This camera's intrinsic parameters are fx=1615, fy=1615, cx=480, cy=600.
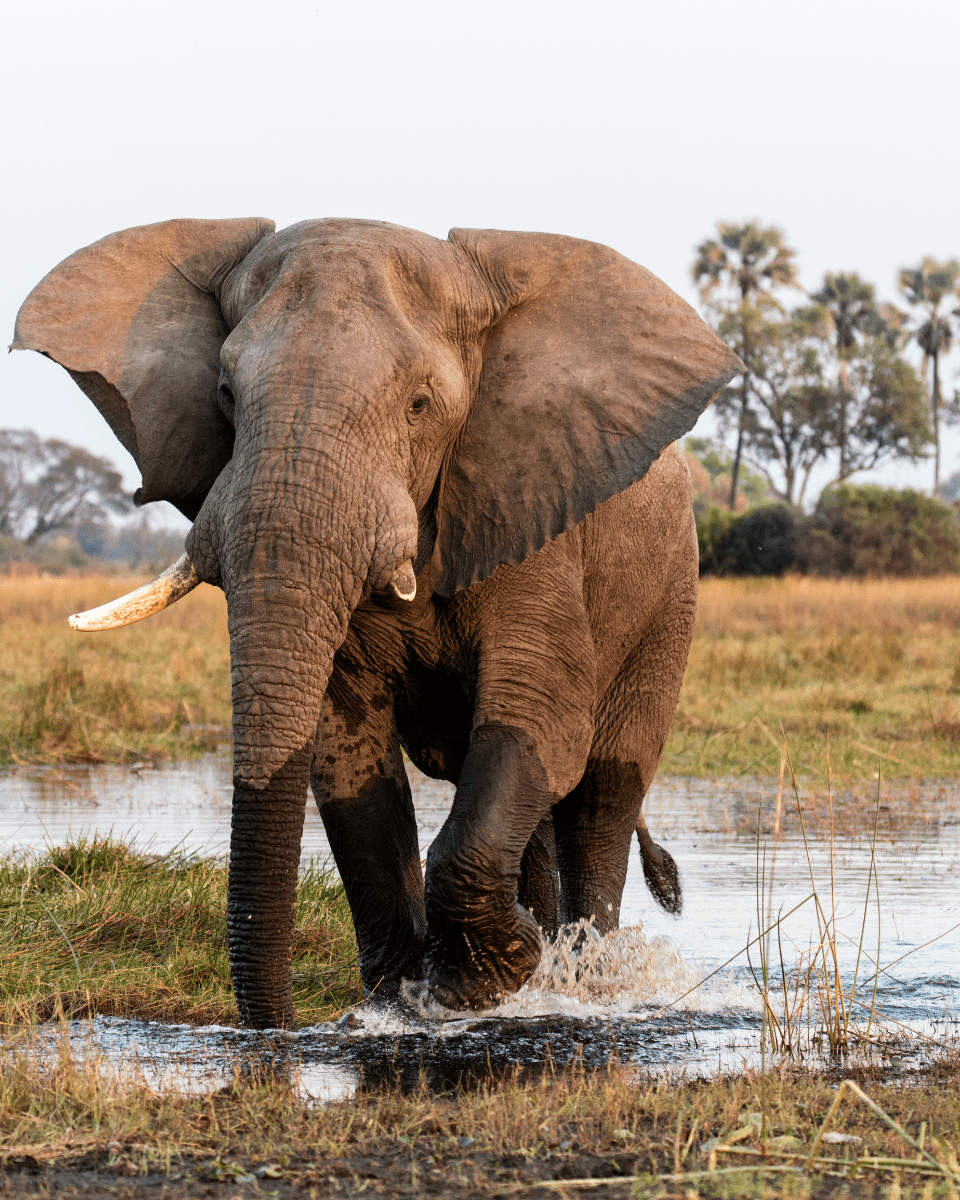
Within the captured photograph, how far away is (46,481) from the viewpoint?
218 ft

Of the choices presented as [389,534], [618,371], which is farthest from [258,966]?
[618,371]

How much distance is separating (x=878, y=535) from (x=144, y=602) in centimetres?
2985

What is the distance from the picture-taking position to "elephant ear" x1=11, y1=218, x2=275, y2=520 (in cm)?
491

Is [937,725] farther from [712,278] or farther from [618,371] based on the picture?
[712,278]

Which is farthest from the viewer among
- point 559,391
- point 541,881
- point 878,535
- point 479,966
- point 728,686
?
point 878,535

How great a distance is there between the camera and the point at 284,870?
4.19m

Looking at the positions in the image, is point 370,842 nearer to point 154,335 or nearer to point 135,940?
point 135,940

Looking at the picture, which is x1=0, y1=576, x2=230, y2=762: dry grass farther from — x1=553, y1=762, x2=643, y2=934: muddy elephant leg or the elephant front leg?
the elephant front leg

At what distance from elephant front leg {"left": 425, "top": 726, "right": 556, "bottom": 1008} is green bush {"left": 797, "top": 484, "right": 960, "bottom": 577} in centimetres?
2772

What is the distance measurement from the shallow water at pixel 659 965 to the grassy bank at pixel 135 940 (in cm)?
20

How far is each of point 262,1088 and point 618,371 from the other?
2.51 meters

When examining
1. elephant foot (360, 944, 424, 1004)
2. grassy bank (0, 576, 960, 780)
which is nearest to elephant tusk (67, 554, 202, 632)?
elephant foot (360, 944, 424, 1004)

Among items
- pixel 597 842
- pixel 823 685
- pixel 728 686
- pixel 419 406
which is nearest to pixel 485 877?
pixel 419 406

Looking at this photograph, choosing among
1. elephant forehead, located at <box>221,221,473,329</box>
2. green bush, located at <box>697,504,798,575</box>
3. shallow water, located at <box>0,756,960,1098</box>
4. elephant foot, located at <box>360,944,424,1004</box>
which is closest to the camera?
shallow water, located at <box>0,756,960,1098</box>
